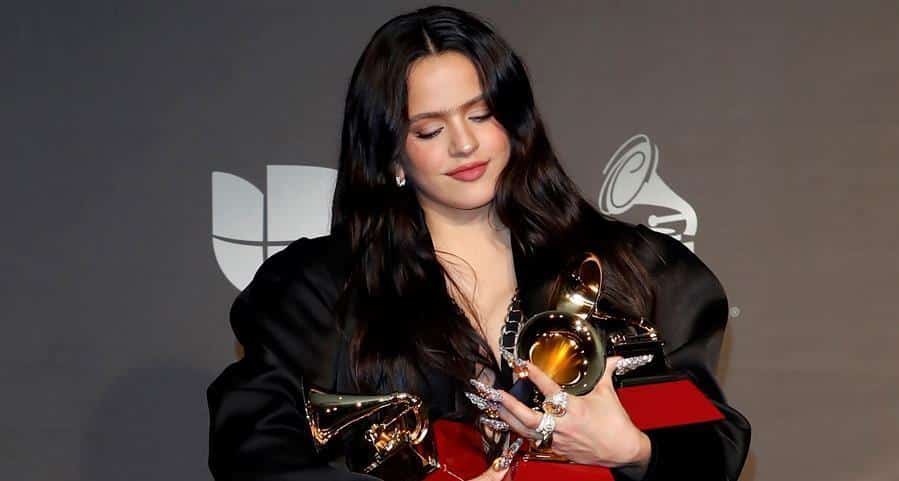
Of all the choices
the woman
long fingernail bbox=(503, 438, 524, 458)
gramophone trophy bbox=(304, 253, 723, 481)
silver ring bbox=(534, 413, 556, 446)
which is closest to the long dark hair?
the woman

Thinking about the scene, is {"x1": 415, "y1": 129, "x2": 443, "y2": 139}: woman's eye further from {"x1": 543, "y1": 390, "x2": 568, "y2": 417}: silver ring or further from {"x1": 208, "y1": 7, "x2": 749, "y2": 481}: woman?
{"x1": 543, "y1": 390, "x2": 568, "y2": 417}: silver ring

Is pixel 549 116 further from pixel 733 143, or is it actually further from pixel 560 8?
pixel 733 143

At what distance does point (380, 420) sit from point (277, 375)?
26 cm

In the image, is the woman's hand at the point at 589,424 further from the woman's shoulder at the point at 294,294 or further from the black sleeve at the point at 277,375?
the woman's shoulder at the point at 294,294

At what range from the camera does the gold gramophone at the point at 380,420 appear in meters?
1.89

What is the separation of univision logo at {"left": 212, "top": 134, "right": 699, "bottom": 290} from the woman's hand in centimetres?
128

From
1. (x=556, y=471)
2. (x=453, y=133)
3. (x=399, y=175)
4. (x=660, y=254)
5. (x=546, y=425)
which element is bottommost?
(x=556, y=471)

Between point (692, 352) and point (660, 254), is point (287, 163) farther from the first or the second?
point (692, 352)

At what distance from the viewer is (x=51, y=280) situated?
118 inches

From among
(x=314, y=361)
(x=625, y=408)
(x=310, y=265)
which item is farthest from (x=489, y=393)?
(x=310, y=265)

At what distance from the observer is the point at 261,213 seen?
9.81 feet

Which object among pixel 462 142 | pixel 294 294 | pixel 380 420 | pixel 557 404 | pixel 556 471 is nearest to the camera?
pixel 557 404

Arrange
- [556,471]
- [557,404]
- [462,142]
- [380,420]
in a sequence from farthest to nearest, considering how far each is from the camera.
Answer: [462,142] < [380,420] < [556,471] < [557,404]

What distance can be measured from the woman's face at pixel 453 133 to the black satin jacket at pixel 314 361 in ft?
0.64
